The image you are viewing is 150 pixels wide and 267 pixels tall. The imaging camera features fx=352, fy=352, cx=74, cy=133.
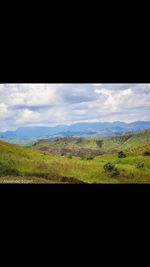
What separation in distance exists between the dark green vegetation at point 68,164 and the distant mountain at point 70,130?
48 cm

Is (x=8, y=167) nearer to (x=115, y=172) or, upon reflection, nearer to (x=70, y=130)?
(x=115, y=172)

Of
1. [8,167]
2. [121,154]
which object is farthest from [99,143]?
[8,167]

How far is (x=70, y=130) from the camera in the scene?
570 inches

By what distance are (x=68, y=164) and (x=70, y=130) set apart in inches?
146

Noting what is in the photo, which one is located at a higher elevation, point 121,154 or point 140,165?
point 121,154

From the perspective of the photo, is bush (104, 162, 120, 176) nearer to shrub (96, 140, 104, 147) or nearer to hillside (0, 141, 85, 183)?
hillside (0, 141, 85, 183)

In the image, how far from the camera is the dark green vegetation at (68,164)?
10.2 meters

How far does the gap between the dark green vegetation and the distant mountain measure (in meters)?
0.48

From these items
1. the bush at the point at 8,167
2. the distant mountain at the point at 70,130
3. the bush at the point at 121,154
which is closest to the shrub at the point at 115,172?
the bush at the point at 121,154
